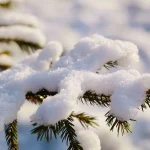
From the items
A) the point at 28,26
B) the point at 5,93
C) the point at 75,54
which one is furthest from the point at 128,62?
the point at 28,26

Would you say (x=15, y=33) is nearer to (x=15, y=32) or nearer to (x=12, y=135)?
(x=15, y=32)

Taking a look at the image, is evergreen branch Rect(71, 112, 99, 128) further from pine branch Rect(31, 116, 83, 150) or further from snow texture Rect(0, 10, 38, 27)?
snow texture Rect(0, 10, 38, 27)

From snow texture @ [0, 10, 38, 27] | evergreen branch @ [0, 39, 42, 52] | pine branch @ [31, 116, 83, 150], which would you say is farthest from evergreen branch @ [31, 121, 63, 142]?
snow texture @ [0, 10, 38, 27]

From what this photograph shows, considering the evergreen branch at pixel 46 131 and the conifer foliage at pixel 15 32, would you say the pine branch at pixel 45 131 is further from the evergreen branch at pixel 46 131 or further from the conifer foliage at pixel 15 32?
the conifer foliage at pixel 15 32

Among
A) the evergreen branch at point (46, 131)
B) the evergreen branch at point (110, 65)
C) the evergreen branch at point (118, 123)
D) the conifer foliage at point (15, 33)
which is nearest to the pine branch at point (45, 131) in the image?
the evergreen branch at point (46, 131)

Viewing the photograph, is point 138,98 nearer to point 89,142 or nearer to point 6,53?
point 89,142

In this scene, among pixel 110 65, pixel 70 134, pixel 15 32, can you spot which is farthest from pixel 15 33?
pixel 70 134
